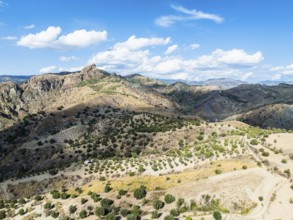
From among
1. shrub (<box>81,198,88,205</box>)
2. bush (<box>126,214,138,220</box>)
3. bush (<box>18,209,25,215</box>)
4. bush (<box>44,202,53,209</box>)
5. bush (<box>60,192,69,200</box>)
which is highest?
bush (<box>126,214,138,220</box>)

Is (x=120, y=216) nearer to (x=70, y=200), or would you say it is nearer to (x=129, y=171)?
(x=70, y=200)

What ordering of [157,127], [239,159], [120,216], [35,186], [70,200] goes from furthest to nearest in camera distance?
1. [157,127]
2. [35,186]
3. [239,159]
4. [70,200]
5. [120,216]

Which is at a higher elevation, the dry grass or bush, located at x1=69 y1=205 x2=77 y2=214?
the dry grass

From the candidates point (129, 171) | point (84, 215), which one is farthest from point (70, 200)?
point (129, 171)

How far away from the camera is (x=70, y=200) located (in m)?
70.8

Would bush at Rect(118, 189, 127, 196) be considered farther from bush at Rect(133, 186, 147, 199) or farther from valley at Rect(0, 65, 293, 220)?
bush at Rect(133, 186, 147, 199)

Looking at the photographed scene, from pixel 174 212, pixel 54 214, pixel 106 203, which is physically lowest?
pixel 54 214

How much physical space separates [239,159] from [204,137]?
34.9 meters

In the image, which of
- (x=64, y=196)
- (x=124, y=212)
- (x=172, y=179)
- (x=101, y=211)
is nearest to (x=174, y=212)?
(x=124, y=212)

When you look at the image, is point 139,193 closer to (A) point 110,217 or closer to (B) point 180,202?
(A) point 110,217

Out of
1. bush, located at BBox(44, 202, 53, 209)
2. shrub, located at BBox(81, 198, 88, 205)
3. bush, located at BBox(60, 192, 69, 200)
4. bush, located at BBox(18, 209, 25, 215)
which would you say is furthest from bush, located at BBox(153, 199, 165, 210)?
bush, located at BBox(18, 209, 25, 215)

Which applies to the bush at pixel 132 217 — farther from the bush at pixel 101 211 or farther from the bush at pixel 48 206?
the bush at pixel 48 206

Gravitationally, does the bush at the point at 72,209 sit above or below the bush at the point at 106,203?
below

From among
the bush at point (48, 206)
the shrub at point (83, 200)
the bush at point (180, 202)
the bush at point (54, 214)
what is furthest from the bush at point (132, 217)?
the bush at point (48, 206)
